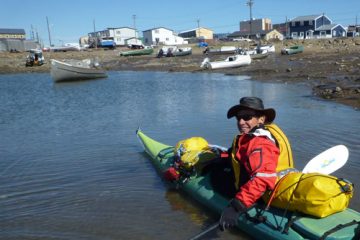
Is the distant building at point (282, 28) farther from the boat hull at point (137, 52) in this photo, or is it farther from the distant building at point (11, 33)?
the distant building at point (11, 33)

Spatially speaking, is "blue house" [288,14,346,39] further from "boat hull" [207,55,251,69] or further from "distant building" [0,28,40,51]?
"distant building" [0,28,40,51]

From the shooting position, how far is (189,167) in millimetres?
5582

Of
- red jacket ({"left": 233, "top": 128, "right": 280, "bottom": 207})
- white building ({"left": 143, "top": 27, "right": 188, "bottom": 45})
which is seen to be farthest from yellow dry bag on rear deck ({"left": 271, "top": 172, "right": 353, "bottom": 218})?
white building ({"left": 143, "top": 27, "right": 188, "bottom": 45})

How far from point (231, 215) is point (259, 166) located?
553 millimetres

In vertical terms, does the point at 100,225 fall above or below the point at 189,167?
below

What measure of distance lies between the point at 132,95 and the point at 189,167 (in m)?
14.5

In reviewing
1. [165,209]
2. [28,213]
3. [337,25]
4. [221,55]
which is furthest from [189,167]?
[337,25]

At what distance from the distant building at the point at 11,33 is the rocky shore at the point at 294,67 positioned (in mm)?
39128

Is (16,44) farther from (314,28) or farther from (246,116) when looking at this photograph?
(246,116)

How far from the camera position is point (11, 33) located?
87.6 meters

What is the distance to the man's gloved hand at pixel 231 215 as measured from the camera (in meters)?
3.77

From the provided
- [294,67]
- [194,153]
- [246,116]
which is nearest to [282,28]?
[294,67]

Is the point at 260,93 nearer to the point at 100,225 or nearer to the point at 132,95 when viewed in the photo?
the point at 132,95

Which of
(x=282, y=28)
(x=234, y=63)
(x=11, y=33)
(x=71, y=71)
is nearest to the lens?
(x=71, y=71)
